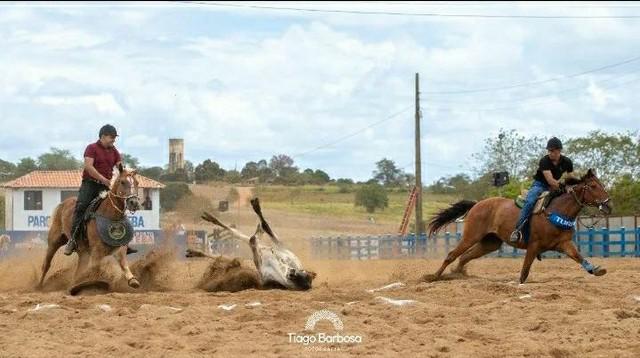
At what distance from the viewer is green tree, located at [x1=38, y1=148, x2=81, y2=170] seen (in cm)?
7969

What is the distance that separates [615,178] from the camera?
165 ft

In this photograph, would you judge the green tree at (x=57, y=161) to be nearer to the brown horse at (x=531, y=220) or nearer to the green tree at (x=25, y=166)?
the green tree at (x=25, y=166)

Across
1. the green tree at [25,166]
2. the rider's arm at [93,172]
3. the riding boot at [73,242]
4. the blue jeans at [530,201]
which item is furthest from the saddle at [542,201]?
the green tree at [25,166]

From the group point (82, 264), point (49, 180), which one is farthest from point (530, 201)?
point (49, 180)

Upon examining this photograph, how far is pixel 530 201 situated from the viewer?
15477mm

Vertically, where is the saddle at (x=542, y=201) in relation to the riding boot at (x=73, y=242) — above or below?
above

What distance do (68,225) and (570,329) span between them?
8.29 m

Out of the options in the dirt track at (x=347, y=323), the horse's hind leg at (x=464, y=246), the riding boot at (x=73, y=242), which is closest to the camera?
the dirt track at (x=347, y=323)

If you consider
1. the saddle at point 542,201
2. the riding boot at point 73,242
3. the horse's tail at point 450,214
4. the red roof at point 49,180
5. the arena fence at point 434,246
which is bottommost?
the arena fence at point 434,246

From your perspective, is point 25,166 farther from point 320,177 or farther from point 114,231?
point 114,231

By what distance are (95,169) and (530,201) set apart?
6.44 metres

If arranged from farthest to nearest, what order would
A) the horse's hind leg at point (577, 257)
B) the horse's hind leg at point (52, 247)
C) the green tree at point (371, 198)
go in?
the green tree at point (371, 198) < the horse's hind leg at point (52, 247) < the horse's hind leg at point (577, 257)

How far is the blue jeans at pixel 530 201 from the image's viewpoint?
1545 cm

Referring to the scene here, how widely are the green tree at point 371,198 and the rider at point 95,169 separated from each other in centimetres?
5943
